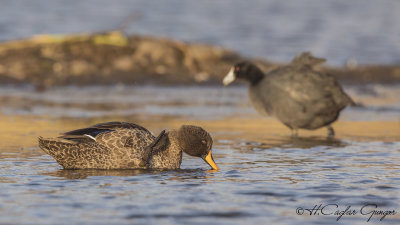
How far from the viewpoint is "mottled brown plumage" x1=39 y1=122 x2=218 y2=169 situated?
982 cm

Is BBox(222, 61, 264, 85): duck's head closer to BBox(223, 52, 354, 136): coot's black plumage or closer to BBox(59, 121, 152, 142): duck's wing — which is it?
BBox(223, 52, 354, 136): coot's black plumage

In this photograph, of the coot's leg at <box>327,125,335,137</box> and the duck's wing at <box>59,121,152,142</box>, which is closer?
the duck's wing at <box>59,121,152,142</box>

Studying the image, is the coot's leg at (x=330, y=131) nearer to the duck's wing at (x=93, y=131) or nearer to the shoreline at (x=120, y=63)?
the duck's wing at (x=93, y=131)

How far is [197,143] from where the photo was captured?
32.7 feet

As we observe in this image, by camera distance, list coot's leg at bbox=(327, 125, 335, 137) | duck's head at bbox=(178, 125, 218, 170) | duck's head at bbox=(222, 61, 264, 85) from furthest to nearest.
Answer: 1. duck's head at bbox=(222, 61, 264, 85)
2. coot's leg at bbox=(327, 125, 335, 137)
3. duck's head at bbox=(178, 125, 218, 170)

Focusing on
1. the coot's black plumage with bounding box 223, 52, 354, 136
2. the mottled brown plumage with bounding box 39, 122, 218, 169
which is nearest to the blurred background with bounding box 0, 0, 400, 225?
the mottled brown plumage with bounding box 39, 122, 218, 169

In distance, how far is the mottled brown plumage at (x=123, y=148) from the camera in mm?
9820

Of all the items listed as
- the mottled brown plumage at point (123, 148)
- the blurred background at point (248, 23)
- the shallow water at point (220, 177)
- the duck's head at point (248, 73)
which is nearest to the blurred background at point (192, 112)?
the shallow water at point (220, 177)

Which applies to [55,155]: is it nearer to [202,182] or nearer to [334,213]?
[202,182]

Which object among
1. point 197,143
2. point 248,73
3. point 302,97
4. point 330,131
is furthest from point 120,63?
point 197,143

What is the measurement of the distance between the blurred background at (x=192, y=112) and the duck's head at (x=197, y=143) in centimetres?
20

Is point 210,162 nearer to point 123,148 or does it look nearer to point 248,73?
point 123,148

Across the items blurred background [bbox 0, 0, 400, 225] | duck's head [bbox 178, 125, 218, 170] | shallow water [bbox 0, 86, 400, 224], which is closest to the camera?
shallow water [bbox 0, 86, 400, 224]

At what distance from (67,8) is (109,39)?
18461mm
